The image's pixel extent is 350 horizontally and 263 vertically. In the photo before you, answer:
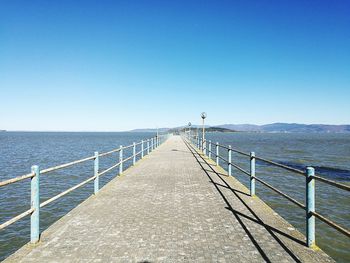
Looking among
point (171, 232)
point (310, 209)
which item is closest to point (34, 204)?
point (171, 232)

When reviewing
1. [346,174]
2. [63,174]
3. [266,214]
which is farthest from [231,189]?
[346,174]

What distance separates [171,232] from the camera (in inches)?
213

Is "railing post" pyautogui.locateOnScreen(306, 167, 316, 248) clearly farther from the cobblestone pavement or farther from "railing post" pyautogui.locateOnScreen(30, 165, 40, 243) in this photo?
"railing post" pyautogui.locateOnScreen(30, 165, 40, 243)

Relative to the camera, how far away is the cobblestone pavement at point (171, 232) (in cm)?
446

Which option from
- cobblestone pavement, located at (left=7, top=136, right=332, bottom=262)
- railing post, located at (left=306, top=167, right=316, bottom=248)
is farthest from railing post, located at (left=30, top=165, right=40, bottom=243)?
railing post, located at (left=306, top=167, right=316, bottom=248)

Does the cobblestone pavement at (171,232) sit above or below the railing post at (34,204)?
below

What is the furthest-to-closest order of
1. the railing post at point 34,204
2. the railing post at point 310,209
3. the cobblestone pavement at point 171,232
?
1. the railing post at point 34,204
2. the railing post at point 310,209
3. the cobblestone pavement at point 171,232

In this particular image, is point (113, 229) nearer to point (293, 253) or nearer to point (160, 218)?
point (160, 218)

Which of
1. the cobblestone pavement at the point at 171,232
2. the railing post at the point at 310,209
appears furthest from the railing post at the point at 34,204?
the railing post at the point at 310,209

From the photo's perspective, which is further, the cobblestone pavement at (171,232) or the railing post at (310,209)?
Answer: the railing post at (310,209)

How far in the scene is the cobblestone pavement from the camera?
4.46 m

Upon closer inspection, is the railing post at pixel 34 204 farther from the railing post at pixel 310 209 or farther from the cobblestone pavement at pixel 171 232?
the railing post at pixel 310 209

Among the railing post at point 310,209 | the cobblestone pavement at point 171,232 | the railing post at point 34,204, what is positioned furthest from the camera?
the railing post at point 34,204

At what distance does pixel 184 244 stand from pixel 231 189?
15.9ft
